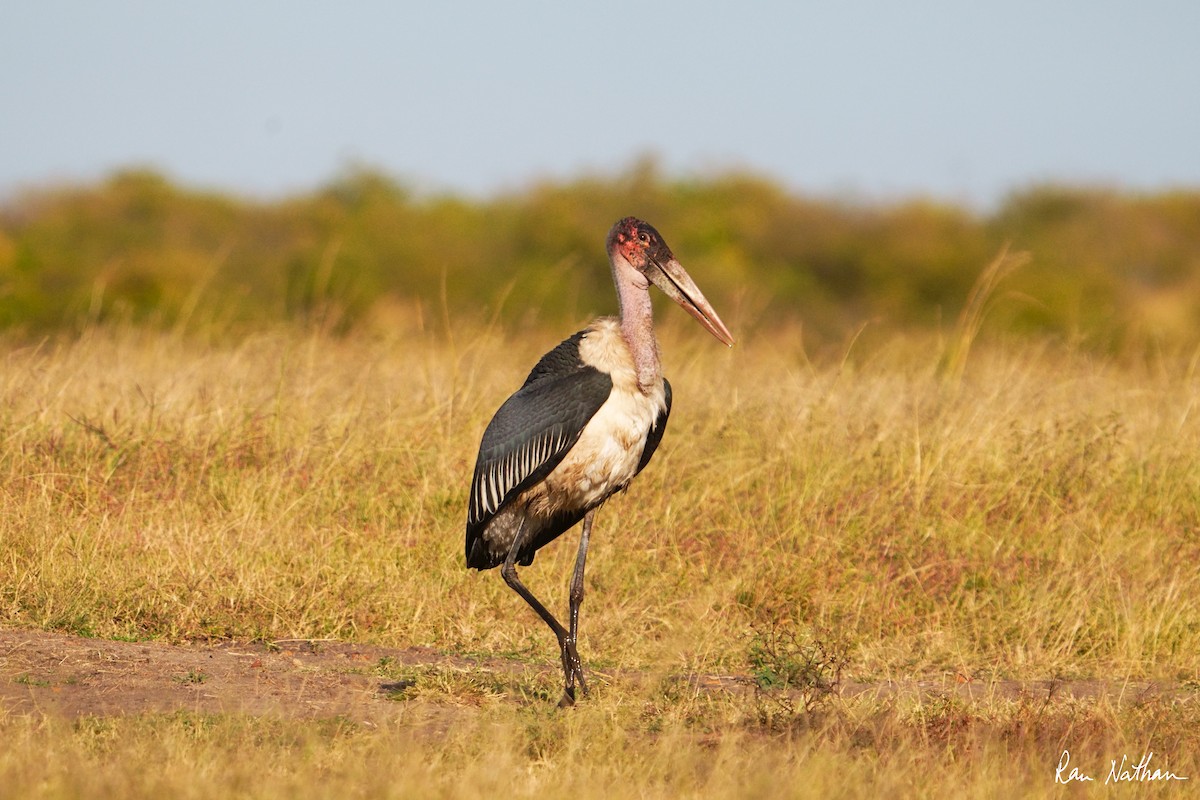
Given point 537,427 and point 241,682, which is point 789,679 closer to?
point 537,427

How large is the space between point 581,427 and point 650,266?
687 mm

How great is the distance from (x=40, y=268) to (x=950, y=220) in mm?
12169

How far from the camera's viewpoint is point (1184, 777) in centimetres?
389

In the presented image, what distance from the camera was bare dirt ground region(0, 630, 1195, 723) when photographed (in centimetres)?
427

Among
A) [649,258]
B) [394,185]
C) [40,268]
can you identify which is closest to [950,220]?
[394,185]

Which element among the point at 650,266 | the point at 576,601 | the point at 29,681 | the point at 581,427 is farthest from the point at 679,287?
the point at 29,681

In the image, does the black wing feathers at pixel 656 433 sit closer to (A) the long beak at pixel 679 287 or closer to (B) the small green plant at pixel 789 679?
(A) the long beak at pixel 679 287

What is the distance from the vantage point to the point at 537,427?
4684mm

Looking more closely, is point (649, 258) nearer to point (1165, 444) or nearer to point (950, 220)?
point (1165, 444)

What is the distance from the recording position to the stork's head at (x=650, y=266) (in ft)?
16.3

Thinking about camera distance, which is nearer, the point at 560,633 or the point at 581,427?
the point at 581,427

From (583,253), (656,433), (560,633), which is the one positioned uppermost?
(583,253)

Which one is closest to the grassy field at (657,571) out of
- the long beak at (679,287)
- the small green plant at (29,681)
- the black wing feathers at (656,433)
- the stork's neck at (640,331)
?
the small green plant at (29,681)

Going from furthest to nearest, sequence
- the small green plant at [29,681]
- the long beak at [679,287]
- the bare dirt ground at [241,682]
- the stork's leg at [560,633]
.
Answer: the long beak at [679,287], the stork's leg at [560,633], the small green plant at [29,681], the bare dirt ground at [241,682]
